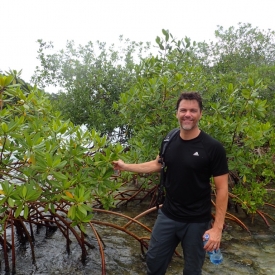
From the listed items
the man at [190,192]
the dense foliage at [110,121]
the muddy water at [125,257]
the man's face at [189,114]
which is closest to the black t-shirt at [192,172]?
the man at [190,192]

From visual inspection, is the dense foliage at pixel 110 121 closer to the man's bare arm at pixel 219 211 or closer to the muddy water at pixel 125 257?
the muddy water at pixel 125 257

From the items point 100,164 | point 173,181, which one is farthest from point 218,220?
point 100,164

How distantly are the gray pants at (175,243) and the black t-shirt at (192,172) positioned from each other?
0.20 ft

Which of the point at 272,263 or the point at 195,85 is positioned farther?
the point at 195,85

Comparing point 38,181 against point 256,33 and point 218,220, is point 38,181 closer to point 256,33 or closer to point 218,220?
point 218,220

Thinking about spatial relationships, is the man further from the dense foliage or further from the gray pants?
the dense foliage

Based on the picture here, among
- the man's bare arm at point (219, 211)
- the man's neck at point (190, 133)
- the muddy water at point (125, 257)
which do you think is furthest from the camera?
the muddy water at point (125, 257)

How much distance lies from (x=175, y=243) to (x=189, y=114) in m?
1.06

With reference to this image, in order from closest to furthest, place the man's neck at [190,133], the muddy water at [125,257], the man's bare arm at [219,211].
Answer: the man's bare arm at [219,211] < the man's neck at [190,133] < the muddy water at [125,257]

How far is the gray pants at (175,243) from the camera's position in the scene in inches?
103

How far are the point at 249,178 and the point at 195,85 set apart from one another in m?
1.67

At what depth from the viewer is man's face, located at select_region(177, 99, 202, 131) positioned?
2.56m

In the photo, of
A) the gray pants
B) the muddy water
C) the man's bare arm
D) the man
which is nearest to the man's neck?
the man

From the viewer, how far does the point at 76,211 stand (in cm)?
277
